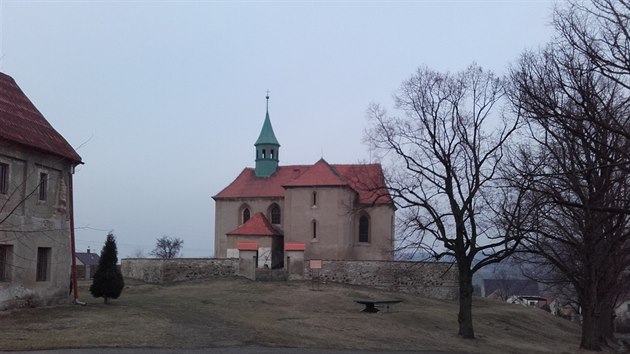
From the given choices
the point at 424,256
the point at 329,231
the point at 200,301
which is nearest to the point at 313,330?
the point at 424,256

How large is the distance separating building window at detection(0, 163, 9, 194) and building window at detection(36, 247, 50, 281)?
2973 millimetres

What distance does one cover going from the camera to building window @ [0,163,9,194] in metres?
21.4

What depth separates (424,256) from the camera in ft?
89.9

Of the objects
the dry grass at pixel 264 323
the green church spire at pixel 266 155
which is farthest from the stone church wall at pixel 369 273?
the green church spire at pixel 266 155

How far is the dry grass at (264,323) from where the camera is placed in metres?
18.3

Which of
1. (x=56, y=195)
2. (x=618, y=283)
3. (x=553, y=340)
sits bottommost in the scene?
(x=553, y=340)

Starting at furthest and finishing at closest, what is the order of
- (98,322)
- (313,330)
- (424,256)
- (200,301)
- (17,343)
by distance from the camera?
(200,301) < (424,256) < (313,330) < (98,322) < (17,343)

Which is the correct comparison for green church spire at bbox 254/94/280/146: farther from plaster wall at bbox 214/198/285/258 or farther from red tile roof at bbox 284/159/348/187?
red tile roof at bbox 284/159/348/187

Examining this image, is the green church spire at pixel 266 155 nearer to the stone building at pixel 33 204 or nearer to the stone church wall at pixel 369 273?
the stone church wall at pixel 369 273

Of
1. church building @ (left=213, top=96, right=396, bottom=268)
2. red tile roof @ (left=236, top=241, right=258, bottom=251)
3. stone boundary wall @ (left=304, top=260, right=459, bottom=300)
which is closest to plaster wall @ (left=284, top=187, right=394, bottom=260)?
church building @ (left=213, top=96, right=396, bottom=268)

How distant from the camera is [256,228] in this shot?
51.9m

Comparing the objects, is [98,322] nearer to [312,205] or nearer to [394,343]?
[394,343]

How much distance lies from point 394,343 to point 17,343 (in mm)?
11314

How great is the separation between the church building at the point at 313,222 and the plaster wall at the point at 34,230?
24.4m
